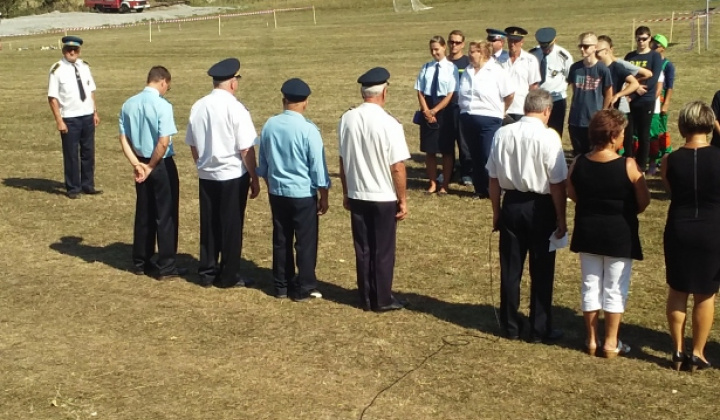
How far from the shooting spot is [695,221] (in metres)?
6.45

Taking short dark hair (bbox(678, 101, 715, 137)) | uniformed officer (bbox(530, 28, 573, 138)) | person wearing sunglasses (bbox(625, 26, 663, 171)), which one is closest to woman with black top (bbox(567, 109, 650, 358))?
short dark hair (bbox(678, 101, 715, 137))

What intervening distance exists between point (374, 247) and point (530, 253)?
4.55ft

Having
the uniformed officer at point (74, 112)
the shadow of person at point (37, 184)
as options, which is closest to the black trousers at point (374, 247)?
the uniformed officer at point (74, 112)

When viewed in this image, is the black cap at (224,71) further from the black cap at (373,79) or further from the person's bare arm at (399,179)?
the person's bare arm at (399,179)

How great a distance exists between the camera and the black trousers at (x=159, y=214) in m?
9.02

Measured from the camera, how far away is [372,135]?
7.69m

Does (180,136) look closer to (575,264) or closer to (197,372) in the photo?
(575,264)

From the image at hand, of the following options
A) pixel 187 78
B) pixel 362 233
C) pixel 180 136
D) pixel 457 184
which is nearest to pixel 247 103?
pixel 180 136

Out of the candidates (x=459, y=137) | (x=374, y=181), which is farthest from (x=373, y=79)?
(x=459, y=137)

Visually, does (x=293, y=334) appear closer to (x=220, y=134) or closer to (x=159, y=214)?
(x=220, y=134)

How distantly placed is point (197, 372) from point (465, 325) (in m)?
2.23

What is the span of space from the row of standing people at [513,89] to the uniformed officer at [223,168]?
375 cm

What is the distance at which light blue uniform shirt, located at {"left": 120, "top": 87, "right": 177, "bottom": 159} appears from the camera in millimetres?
8750

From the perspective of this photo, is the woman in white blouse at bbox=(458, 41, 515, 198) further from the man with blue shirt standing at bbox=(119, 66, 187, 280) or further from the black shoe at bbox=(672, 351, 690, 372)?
the black shoe at bbox=(672, 351, 690, 372)
